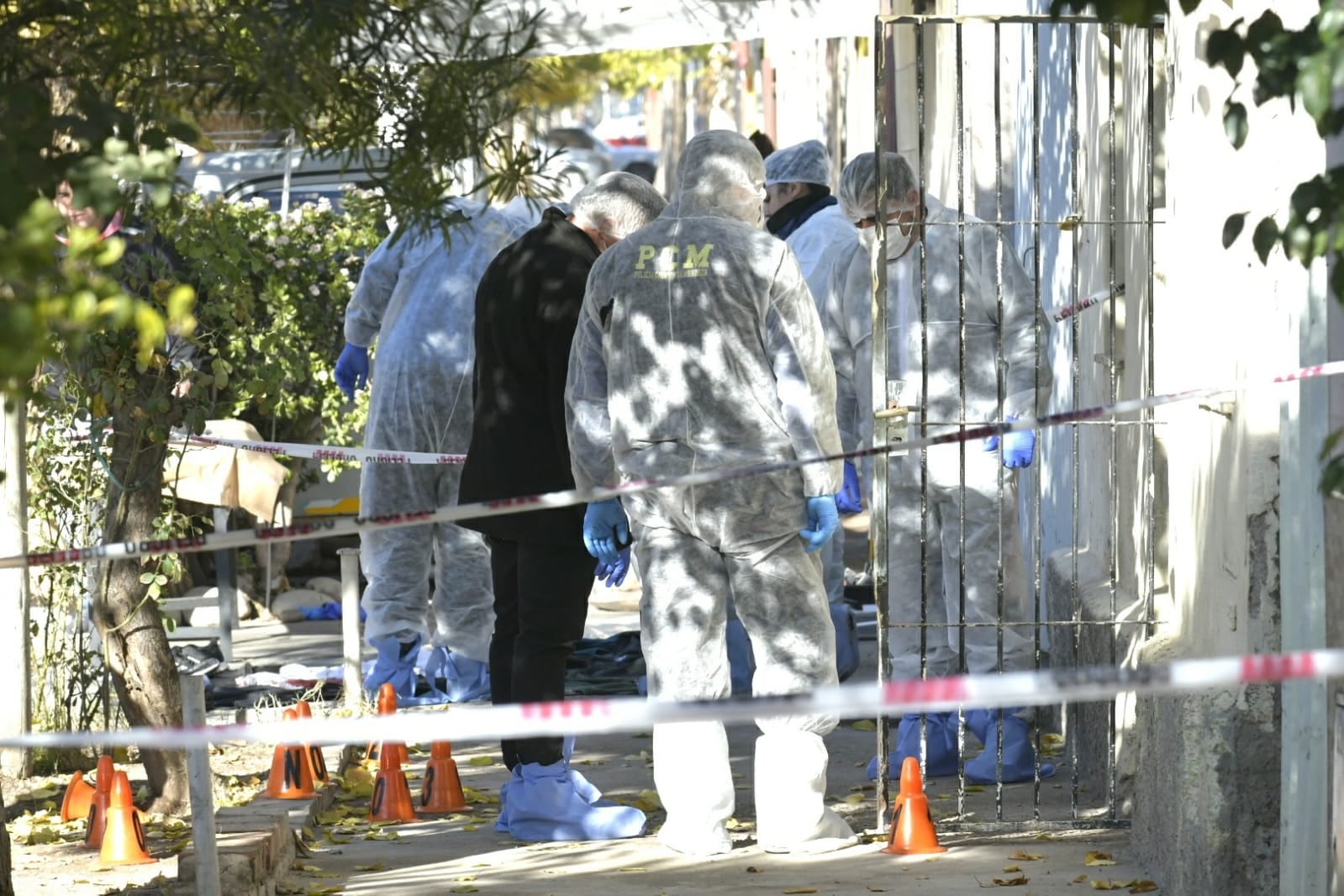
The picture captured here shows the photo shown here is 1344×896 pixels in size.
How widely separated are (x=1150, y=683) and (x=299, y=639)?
7550 millimetres

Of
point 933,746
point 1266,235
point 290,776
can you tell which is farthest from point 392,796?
point 1266,235

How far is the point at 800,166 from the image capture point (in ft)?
26.9

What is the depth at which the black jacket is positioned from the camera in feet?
19.2

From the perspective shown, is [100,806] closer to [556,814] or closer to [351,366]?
[556,814]

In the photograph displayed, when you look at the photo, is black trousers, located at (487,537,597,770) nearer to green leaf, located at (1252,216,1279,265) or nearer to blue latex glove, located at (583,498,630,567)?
blue latex glove, located at (583,498,630,567)

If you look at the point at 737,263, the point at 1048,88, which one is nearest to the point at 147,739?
the point at 737,263

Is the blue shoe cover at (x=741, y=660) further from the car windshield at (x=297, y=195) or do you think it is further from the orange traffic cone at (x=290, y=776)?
the car windshield at (x=297, y=195)

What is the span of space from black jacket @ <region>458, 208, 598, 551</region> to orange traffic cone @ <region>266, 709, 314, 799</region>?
94 centimetres

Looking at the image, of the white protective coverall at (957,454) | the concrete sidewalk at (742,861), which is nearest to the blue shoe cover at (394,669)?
the concrete sidewalk at (742,861)

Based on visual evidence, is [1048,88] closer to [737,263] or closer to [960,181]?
[960,181]

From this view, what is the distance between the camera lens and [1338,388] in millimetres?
3932

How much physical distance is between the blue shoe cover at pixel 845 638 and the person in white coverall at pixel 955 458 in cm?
113

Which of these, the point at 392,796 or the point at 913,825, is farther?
the point at 392,796

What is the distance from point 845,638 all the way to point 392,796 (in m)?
2.55
